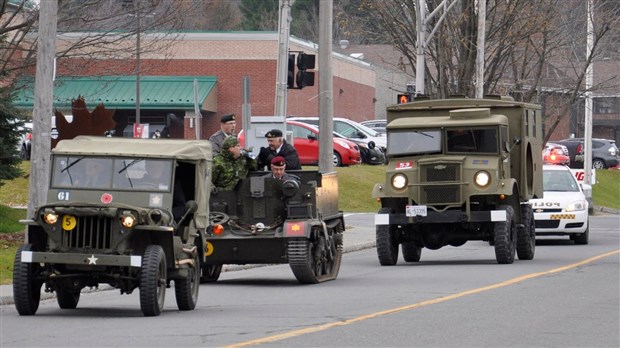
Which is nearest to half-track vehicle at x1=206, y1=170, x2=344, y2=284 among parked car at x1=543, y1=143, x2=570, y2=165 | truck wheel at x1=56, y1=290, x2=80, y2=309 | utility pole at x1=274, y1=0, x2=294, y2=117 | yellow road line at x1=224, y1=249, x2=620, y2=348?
yellow road line at x1=224, y1=249, x2=620, y2=348

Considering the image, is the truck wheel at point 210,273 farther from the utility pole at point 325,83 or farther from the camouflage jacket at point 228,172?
the utility pole at point 325,83

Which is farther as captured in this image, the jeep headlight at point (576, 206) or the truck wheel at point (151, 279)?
the jeep headlight at point (576, 206)

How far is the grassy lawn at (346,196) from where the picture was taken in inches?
984

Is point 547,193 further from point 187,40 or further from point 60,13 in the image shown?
point 187,40

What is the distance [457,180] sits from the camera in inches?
911

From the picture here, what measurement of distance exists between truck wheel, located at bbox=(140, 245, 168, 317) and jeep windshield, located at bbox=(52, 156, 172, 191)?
3.29 ft

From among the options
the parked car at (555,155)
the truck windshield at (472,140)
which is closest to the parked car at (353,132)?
the parked car at (555,155)

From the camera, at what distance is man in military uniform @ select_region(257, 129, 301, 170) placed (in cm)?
1988

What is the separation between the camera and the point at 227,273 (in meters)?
22.5

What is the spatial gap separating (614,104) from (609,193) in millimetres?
38165

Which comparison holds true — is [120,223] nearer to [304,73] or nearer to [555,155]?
[304,73]

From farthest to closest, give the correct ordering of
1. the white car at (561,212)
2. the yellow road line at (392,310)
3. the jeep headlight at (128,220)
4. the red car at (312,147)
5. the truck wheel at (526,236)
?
1. the red car at (312,147)
2. the white car at (561,212)
3. the truck wheel at (526,236)
4. the jeep headlight at (128,220)
5. the yellow road line at (392,310)

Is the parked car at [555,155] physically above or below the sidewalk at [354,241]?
above

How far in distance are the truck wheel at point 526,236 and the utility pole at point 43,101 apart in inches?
346
